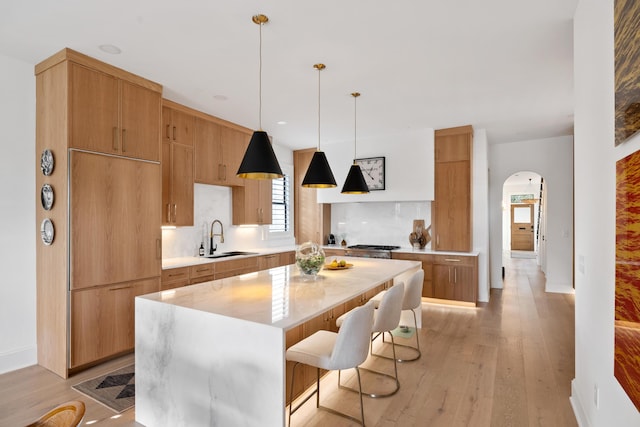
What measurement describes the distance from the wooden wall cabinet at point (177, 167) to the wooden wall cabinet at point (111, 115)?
523 mm

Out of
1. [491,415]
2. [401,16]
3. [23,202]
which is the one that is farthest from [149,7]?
[491,415]

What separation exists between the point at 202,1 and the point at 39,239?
2649mm

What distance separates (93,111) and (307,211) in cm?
418

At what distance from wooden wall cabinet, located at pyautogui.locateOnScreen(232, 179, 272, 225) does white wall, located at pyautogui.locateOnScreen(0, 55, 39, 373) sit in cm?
260

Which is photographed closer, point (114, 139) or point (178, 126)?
point (114, 139)

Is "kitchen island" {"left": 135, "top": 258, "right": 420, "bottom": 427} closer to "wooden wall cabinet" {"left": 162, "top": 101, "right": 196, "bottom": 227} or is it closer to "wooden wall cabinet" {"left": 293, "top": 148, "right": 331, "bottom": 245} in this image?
"wooden wall cabinet" {"left": 162, "top": 101, "right": 196, "bottom": 227}

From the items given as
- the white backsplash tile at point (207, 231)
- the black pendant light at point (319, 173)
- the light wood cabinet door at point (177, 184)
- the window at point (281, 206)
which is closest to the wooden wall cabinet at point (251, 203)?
the white backsplash tile at point (207, 231)

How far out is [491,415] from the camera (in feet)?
7.88

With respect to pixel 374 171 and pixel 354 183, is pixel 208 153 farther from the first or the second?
pixel 374 171

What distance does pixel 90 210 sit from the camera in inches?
122

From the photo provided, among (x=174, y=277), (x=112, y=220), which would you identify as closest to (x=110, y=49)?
(x=112, y=220)

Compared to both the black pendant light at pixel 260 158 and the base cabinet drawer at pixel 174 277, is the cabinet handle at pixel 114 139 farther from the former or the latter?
the black pendant light at pixel 260 158

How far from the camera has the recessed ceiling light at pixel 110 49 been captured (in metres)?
2.90

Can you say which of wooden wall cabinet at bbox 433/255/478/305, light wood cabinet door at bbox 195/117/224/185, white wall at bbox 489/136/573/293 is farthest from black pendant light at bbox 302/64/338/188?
white wall at bbox 489/136/573/293
